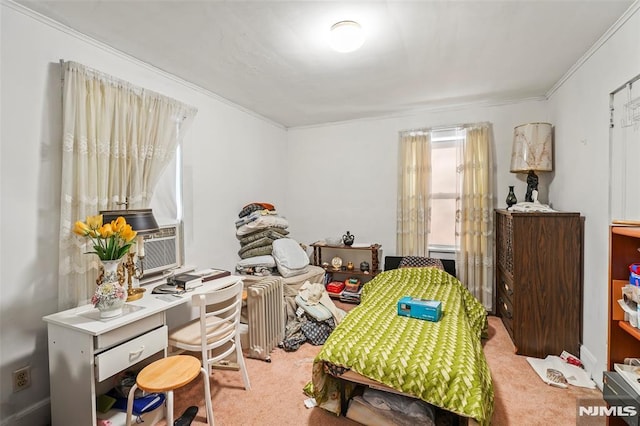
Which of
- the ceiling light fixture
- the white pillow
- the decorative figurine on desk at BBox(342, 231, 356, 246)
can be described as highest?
the ceiling light fixture

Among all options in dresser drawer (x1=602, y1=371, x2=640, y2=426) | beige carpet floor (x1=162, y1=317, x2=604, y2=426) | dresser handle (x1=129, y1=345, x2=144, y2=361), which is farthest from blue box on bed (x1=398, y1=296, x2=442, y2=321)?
dresser handle (x1=129, y1=345, x2=144, y2=361)

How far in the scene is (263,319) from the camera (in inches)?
103

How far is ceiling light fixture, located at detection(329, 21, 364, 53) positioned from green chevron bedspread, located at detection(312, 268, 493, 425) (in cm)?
193

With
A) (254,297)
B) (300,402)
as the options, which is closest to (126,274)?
(254,297)

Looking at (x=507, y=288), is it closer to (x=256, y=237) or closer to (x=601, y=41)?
(x=601, y=41)

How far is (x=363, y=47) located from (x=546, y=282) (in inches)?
98.8

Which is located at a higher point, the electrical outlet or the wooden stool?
the wooden stool

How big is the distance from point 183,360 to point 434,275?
94.2 inches

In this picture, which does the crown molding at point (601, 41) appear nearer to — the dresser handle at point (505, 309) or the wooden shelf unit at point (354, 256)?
the dresser handle at point (505, 309)

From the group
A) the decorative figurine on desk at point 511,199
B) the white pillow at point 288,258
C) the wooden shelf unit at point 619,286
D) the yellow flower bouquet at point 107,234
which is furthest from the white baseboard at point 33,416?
the decorative figurine on desk at point 511,199

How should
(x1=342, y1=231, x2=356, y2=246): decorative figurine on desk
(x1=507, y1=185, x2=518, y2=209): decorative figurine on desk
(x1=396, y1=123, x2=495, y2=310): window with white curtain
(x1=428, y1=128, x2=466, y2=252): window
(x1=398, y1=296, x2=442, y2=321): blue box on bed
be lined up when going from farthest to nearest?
(x1=342, y1=231, x2=356, y2=246): decorative figurine on desk → (x1=428, y1=128, x2=466, y2=252): window → (x1=396, y1=123, x2=495, y2=310): window with white curtain → (x1=507, y1=185, x2=518, y2=209): decorative figurine on desk → (x1=398, y1=296, x2=442, y2=321): blue box on bed

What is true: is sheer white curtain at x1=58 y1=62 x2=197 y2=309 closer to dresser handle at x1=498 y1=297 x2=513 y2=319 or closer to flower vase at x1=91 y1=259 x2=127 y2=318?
flower vase at x1=91 y1=259 x2=127 y2=318

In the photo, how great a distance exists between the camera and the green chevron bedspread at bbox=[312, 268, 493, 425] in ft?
4.95

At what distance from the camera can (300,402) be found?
2.04 meters
